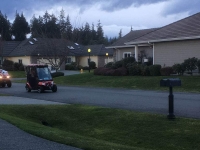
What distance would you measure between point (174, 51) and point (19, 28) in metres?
64.0

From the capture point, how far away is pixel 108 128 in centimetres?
1406

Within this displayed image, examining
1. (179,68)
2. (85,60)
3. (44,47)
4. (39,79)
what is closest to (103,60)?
(85,60)

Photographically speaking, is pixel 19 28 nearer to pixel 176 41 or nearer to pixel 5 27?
pixel 5 27

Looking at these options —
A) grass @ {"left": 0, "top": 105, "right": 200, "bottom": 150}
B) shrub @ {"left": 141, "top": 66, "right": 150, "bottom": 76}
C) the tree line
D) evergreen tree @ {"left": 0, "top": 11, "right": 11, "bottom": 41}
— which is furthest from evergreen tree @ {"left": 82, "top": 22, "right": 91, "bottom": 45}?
grass @ {"left": 0, "top": 105, "right": 200, "bottom": 150}

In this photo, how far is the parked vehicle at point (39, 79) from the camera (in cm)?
3130

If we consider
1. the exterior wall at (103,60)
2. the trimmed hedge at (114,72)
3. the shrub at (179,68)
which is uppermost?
the exterior wall at (103,60)

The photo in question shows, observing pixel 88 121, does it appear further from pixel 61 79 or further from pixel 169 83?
pixel 61 79

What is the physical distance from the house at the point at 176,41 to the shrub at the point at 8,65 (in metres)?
34.5

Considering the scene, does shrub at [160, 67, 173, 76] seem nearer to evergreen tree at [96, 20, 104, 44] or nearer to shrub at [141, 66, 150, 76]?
shrub at [141, 66, 150, 76]

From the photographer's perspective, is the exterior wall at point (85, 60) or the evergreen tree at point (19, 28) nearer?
the exterior wall at point (85, 60)

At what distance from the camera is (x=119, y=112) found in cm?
1619

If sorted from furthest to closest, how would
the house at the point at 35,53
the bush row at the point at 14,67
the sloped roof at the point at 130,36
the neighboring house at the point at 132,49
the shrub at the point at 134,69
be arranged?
the house at the point at 35,53
the bush row at the point at 14,67
the sloped roof at the point at 130,36
the neighboring house at the point at 132,49
the shrub at the point at 134,69

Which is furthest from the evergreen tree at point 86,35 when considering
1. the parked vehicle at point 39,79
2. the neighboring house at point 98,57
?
the parked vehicle at point 39,79

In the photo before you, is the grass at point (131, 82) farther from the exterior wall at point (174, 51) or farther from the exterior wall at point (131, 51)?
the exterior wall at point (131, 51)
